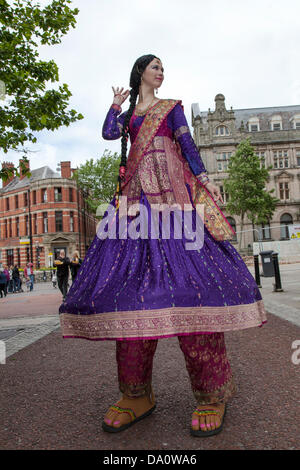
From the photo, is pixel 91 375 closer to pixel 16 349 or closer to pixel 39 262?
pixel 16 349

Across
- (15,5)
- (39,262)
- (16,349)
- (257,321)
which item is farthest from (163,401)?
(39,262)

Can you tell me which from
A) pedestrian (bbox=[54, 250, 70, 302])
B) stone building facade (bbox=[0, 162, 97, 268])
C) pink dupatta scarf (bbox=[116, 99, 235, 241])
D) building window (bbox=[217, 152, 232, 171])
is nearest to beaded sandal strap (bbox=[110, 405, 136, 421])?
pink dupatta scarf (bbox=[116, 99, 235, 241])

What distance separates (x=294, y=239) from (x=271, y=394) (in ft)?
77.6

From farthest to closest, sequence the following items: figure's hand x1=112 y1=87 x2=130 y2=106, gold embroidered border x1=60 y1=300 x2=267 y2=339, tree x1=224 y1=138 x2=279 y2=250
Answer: tree x1=224 y1=138 x2=279 y2=250 < figure's hand x1=112 y1=87 x2=130 y2=106 < gold embroidered border x1=60 y1=300 x2=267 y2=339

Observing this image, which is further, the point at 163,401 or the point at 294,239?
the point at 294,239

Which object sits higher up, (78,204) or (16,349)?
(78,204)

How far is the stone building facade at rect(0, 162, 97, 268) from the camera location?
43.8 m

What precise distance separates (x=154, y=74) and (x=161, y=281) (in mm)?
1581

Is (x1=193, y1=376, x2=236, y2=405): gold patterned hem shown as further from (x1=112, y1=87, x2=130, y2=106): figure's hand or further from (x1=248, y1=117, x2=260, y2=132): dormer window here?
(x1=248, y1=117, x2=260, y2=132): dormer window

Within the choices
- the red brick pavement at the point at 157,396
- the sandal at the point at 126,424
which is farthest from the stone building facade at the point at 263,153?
the sandal at the point at 126,424

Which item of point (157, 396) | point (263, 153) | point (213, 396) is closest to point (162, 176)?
point (213, 396)

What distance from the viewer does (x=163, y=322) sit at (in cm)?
198

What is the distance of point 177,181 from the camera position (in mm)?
2510

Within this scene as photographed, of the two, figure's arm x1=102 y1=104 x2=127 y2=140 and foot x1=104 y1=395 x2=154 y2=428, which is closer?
foot x1=104 y1=395 x2=154 y2=428
